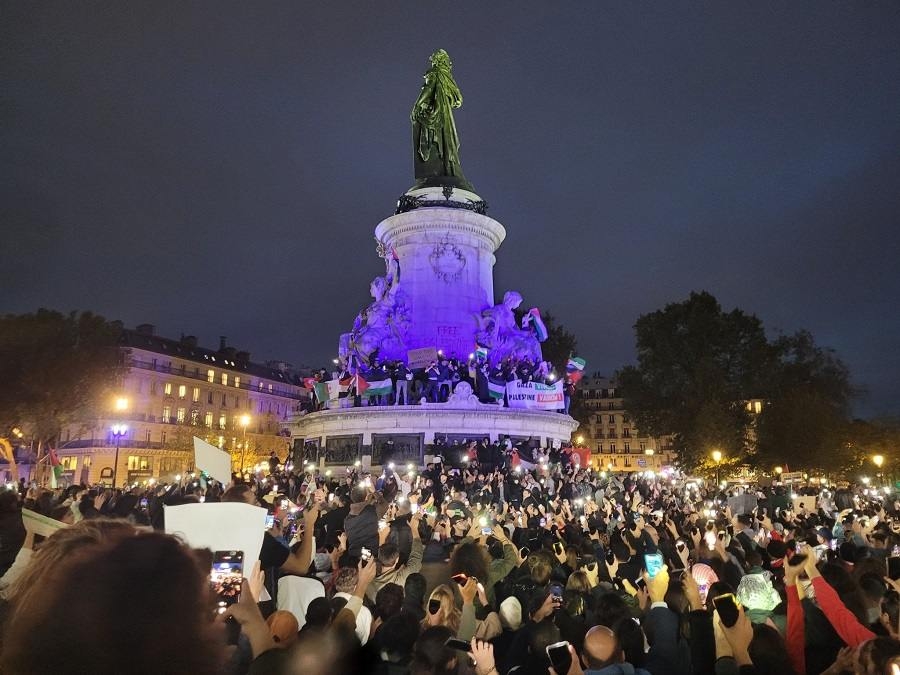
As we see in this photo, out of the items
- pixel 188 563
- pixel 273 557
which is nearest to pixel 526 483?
pixel 273 557

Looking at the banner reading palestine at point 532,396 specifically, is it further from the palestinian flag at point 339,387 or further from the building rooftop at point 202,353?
the building rooftop at point 202,353

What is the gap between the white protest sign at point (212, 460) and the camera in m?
7.64

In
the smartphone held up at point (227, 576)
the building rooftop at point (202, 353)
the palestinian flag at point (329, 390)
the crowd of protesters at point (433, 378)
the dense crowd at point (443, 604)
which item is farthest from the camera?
the building rooftop at point (202, 353)

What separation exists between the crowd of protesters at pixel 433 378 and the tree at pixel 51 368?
14559mm

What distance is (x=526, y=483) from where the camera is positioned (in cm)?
2483

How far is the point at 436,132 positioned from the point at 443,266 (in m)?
10.9

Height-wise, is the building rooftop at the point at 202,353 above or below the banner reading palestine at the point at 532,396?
above

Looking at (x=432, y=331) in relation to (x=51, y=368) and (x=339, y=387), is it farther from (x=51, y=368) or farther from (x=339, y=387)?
(x=51, y=368)

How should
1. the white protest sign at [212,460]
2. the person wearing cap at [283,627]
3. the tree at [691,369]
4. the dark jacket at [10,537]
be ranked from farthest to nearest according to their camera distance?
the tree at [691,369] → the white protest sign at [212,460] → the dark jacket at [10,537] → the person wearing cap at [283,627]

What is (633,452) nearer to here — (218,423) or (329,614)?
(218,423)

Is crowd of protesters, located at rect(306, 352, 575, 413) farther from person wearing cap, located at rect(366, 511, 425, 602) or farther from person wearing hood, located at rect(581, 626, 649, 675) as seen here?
person wearing hood, located at rect(581, 626, 649, 675)

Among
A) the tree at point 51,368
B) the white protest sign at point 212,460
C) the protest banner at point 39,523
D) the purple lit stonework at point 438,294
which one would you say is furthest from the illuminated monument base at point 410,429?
the protest banner at point 39,523

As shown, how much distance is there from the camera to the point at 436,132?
45.4 m

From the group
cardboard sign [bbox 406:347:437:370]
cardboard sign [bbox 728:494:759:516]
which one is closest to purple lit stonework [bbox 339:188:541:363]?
cardboard sign [bbox 406:347:437:370]
